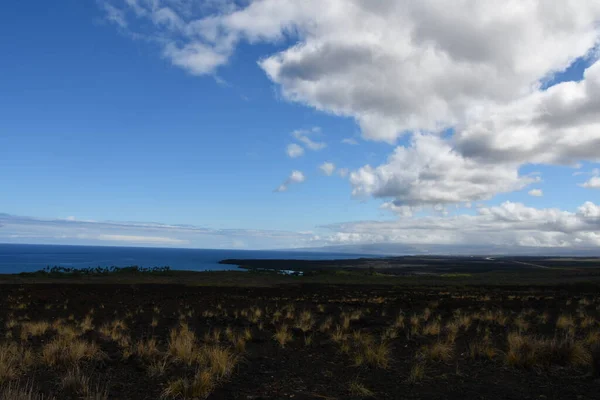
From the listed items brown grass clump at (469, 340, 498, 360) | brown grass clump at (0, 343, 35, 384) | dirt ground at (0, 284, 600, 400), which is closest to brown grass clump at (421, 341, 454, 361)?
dirt ground at (0, 284, 600, 400)

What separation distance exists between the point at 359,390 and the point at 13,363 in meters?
7.39

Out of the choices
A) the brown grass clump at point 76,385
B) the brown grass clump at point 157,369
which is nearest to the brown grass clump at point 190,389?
the brown grass clump at point 157,369

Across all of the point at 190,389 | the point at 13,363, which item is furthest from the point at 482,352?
the point at 13,363

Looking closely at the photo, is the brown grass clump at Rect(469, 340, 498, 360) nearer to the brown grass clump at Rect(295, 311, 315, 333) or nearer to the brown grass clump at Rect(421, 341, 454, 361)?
the brown grass clump at Rect(421, 341, 454, 361)

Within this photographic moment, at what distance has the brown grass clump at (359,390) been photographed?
293 inches

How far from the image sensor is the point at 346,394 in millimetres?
7602

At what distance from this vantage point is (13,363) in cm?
916

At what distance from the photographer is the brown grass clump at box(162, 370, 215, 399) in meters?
7.27

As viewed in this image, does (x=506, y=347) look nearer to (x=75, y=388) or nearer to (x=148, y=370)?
(x=148, y=370)

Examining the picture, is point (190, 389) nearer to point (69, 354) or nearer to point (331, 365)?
point (331, 365)

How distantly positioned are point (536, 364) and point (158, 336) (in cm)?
1118

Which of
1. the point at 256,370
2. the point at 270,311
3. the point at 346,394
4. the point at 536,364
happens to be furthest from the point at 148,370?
the point at 270,311

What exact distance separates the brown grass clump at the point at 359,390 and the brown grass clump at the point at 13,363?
6.35m

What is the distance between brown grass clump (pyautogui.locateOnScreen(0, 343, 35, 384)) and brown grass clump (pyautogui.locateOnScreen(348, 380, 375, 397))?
635 cm
